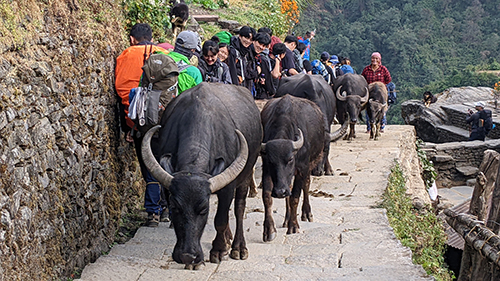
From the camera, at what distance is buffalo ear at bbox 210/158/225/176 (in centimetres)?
554

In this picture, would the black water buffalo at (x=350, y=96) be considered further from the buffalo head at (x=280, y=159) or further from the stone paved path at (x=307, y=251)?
the buffalo head at (x=280, y=159)

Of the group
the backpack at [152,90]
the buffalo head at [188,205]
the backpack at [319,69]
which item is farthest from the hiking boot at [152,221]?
the backpack at [319,69]

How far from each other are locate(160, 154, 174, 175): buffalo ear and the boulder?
23.7 meters

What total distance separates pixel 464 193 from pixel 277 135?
16754 mm

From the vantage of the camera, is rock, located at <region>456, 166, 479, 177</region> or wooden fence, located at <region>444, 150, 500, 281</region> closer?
wooden fence, located at <region>444, 150, 500, 281</region>

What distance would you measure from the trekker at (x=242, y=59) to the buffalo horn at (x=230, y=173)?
3.66 metres

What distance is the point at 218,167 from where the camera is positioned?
18.3 ft

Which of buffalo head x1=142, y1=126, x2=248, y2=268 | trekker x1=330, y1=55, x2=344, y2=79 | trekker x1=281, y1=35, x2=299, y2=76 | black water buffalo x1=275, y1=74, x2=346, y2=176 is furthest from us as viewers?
trekker x1=330, y1=55, x2=344, y2=79

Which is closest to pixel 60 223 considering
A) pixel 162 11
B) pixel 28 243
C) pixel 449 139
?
pixel 28 243

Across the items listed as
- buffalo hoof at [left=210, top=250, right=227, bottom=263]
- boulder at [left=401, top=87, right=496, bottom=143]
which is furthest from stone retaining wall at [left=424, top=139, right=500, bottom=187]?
buffalo hoof at [left=210, top=250, right=227, bottom=263]

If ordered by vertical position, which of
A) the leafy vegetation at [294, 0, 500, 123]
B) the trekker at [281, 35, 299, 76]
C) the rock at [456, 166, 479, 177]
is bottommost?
the rock at [456, 166, 479, 177]

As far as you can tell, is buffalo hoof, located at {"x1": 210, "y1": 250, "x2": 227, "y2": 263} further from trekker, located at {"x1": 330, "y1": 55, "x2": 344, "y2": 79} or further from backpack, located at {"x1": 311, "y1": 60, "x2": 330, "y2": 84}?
trekker, located at {"x1": 330, "y1": 55, "x2": 344, "y2": 79}

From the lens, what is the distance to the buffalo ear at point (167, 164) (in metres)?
5.43

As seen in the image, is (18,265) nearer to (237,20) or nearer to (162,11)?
(162,11)
